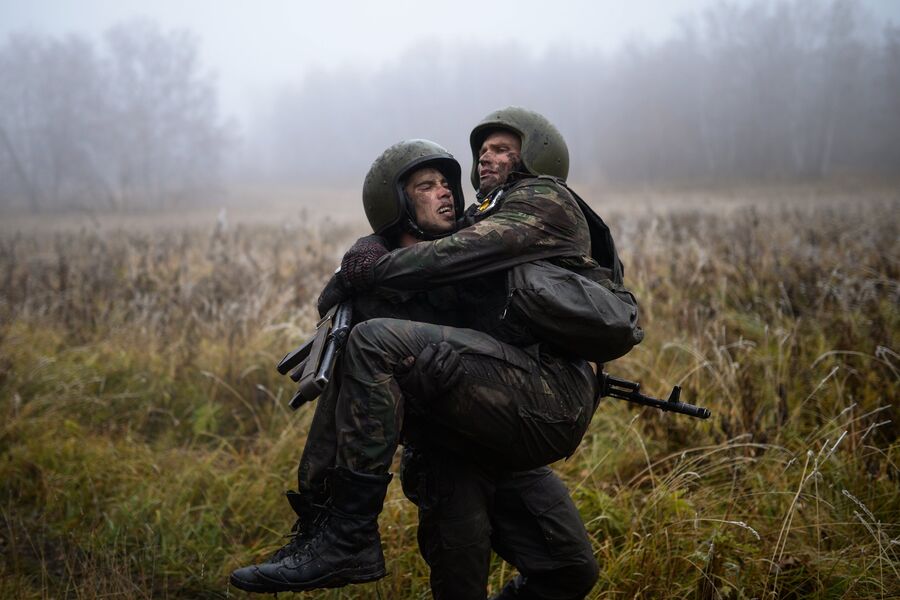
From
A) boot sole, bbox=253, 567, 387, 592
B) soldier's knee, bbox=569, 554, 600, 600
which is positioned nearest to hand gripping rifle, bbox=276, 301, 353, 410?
boot sole, bbox=253, 567, 387, 592

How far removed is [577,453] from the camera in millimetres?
4117

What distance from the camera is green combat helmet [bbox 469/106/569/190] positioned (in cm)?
263

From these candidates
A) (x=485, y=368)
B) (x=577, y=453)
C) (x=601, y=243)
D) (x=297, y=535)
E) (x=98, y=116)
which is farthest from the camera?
(x=98, y=116)

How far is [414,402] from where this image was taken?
7.37 feet

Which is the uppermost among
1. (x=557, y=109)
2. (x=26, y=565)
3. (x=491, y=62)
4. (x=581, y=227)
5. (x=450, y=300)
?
(x=491, y=62)

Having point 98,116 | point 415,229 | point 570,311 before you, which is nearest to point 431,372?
point 570,311

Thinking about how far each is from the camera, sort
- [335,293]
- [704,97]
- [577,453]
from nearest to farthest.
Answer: [335,293], [577,453], [704,97]

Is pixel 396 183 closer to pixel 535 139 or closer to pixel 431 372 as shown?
pixel 535 139

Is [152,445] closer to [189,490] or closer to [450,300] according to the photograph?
[189,490]

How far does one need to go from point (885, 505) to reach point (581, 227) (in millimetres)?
2389

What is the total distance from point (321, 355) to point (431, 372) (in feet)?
1.45

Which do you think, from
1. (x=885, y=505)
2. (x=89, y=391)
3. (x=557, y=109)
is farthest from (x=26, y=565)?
(x=557, y=109)

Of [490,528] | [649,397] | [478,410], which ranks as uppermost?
[478,410]

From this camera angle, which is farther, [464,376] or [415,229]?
[415,229]
